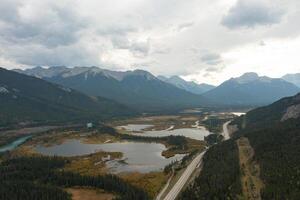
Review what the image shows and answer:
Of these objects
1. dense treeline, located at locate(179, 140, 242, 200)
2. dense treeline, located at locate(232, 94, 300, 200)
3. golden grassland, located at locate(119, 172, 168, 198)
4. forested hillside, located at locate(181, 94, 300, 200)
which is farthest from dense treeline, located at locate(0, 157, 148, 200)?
Answer: dense treeline, located at locate(232, 94, 300, 200)

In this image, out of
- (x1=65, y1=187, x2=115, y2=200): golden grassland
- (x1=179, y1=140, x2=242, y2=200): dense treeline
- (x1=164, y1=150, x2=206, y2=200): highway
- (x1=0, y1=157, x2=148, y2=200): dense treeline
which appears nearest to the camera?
(x1=179, y1=140, x2=242, y2=200): dense treeline

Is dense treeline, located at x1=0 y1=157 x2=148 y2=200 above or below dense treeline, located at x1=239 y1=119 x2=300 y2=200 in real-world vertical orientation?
below

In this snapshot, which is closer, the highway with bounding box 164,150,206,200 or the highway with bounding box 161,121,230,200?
the highway with bounding box 161,121,230,200

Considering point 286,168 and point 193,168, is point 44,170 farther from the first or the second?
point 286,168

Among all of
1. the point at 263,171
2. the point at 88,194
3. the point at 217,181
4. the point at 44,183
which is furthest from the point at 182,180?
the point at 44,183

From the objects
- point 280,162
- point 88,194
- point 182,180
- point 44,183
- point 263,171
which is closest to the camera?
point 88,194

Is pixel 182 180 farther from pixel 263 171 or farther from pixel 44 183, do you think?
pixel 44 183

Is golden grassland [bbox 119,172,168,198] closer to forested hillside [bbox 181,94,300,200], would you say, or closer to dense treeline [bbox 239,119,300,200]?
forested hillside [bbox 181,94,300,200]

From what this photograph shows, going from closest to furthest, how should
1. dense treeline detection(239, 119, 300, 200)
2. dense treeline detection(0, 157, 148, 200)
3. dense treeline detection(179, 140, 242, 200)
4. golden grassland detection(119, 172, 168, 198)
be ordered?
dense treeline detection(239, 119, 300, 200)
dense treeline detection(179, 140, 242, 200)
dense treeline detection(0, 157, 148, 200)
golden grassland detection(119, 172, 168, 198)
